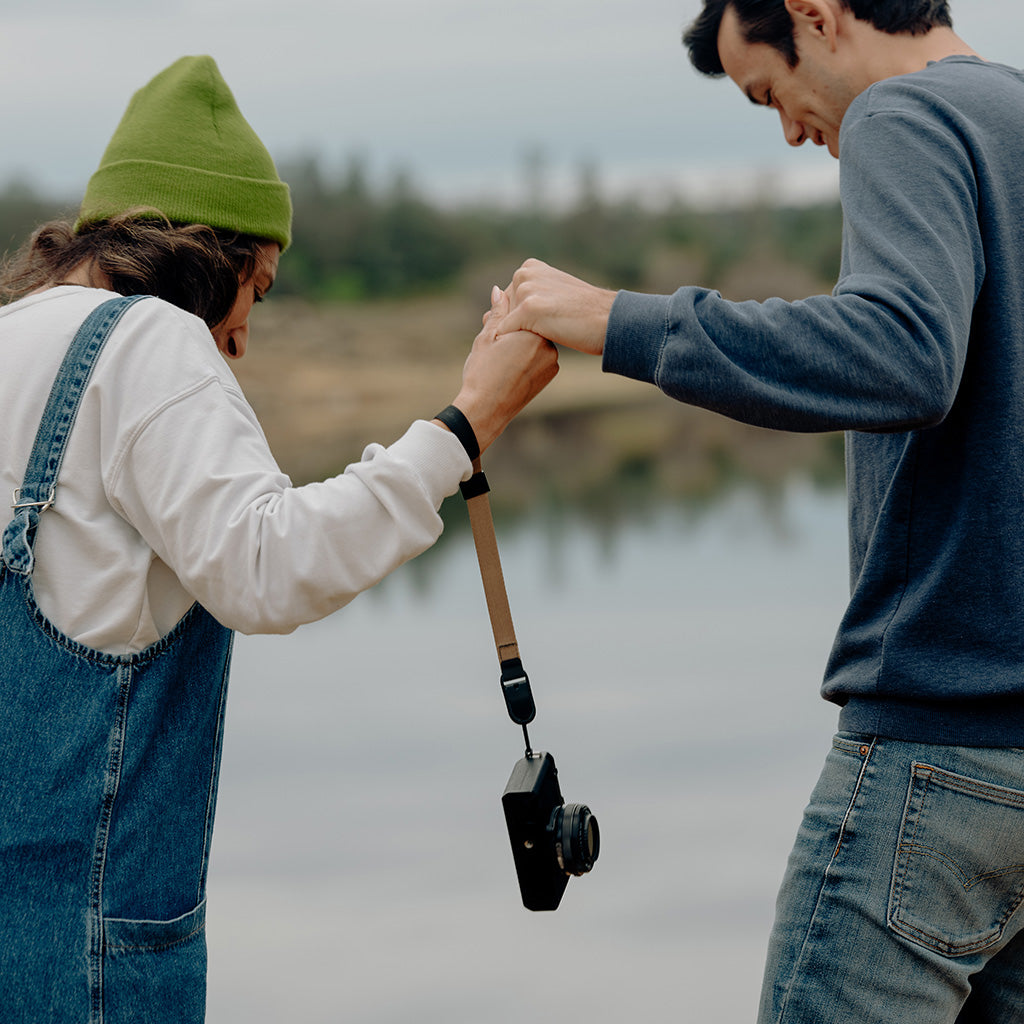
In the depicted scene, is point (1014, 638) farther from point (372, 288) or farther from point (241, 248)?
point (372, 288)

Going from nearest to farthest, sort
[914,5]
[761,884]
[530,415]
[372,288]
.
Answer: [914,5], [761,884], [530,415], [372,288]

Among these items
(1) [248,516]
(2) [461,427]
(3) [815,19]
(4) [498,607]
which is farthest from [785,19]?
(1) [248,516]

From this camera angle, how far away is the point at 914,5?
5.74ft

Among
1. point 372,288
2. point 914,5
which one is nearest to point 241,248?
point 914,5

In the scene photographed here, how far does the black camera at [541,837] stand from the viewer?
1.79 metres

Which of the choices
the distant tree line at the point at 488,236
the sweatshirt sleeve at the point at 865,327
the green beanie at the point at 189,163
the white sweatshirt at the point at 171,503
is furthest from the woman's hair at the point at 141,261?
the distant tree line at the point at 488,236

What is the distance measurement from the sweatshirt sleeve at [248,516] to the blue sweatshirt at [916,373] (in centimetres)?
31

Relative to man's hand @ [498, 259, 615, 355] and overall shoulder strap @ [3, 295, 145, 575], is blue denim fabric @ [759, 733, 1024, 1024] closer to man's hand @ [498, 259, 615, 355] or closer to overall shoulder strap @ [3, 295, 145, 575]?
man's hand @ [498, 259, 615, 355]

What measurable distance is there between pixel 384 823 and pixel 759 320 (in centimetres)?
296

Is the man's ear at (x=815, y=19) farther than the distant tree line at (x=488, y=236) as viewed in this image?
No

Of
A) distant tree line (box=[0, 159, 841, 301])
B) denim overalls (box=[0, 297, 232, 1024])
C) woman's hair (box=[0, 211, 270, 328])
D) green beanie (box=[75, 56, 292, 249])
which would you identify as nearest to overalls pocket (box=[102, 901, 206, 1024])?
denim overalls (box=[0, 297, 232, 1024])

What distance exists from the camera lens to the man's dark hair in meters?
0.98

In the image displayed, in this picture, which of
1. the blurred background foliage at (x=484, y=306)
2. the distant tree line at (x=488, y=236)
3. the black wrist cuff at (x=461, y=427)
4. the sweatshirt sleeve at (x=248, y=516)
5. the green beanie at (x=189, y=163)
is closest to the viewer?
the sweatshirt sleeve at (x=248, y=516)

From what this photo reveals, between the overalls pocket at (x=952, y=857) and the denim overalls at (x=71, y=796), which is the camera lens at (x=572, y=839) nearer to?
the overalls pocket at (x=952, y=857)
